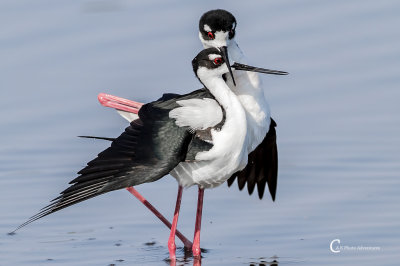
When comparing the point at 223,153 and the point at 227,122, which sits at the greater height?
the point at 227,122

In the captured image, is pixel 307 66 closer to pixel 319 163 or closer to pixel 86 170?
pixel 319 163

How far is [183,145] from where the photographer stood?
8.81 metres

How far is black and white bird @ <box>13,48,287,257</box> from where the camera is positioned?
28.2 feet

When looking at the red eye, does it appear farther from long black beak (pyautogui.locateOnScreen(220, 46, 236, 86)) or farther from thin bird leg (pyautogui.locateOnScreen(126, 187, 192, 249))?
thin bird leg (pyautogui.locateOnScreen(126, 187, 192, 249))

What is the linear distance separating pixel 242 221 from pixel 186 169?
980 mm

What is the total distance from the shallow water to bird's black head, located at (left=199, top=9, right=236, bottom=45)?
5.32ft

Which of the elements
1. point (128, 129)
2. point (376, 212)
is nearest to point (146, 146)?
point (128, 129)

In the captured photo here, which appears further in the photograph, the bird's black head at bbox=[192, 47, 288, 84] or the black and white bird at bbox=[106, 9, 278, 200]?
the black and white bird at bbox=[106, 9, 278, 200]

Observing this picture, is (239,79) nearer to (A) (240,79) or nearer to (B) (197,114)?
(A) (240,79)

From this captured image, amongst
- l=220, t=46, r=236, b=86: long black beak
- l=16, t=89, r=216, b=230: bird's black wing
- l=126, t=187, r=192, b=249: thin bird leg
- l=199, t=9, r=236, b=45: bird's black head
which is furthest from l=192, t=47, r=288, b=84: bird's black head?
l=126, t=187, r=192, b=249: thin bird leg

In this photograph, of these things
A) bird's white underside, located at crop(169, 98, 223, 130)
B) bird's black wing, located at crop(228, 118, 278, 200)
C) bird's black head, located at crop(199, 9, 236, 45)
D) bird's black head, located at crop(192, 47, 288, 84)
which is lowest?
bird's black wing, located at crop(228, 118, 278, 200)

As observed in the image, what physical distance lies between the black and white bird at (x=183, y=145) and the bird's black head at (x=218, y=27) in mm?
195

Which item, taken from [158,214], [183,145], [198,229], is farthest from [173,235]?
[183,145]

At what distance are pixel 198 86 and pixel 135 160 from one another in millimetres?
3613
